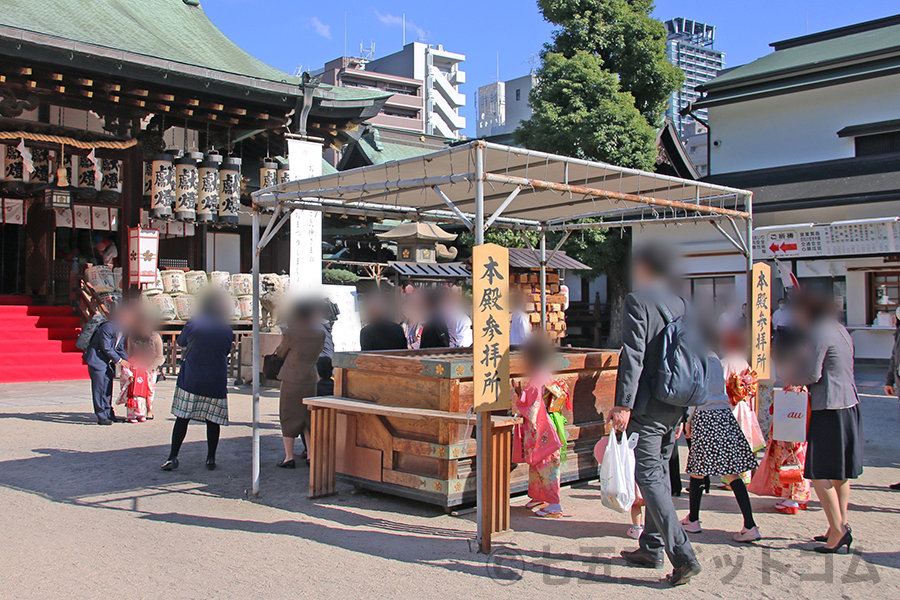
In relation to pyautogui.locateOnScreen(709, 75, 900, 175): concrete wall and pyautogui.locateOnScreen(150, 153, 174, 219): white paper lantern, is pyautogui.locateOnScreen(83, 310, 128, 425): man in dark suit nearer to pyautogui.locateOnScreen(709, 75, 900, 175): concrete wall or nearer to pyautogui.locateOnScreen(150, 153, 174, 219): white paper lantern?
pyautogui.locateOnScreen(150, 153, 174, 219): white paper lantern

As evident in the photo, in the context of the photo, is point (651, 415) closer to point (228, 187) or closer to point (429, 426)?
point (429, 426)

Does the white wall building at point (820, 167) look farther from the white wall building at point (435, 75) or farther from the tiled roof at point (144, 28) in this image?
the white wall building at point (435, 75)

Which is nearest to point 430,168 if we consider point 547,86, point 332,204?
point 332,204

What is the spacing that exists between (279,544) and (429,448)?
1325 millimetres

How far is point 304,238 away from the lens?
12047 millimetres

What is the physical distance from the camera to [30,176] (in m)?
13.1

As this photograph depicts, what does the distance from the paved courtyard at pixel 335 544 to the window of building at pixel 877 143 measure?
1268 cm

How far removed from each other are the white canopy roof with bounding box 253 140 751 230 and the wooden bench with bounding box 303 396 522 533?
150cm

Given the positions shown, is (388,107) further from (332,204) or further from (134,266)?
(332,204)

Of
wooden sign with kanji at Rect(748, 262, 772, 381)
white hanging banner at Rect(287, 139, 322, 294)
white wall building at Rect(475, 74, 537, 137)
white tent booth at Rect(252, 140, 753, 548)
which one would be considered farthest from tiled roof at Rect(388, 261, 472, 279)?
white wall building at Rect(475, 74, 537, 137)

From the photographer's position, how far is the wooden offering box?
5.30 metres

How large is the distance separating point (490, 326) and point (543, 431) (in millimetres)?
1358

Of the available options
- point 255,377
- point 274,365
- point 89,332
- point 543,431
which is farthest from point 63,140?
point 543,431

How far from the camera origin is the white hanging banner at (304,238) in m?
11.9
